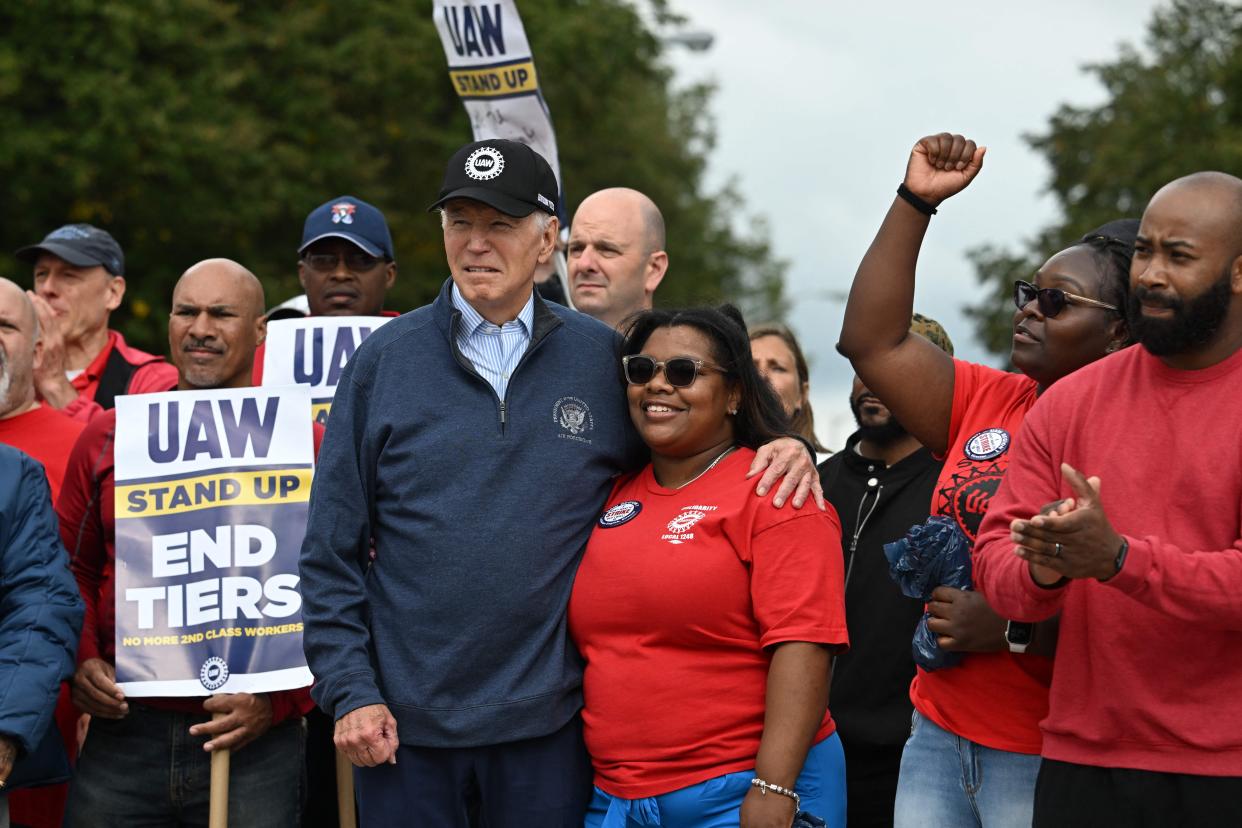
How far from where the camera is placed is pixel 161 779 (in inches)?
212

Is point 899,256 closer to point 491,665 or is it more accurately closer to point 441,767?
point 491,665

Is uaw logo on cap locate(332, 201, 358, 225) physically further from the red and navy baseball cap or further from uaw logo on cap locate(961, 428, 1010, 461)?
uaw logo on cap locate(961, 428, 1010, 461)

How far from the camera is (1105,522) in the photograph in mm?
3662

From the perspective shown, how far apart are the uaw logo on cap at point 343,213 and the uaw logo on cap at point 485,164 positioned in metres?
2.13

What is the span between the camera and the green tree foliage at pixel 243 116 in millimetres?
16281

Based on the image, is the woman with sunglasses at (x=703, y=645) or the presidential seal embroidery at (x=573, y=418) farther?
the presidential seal embroidery at (x=573, y=418)

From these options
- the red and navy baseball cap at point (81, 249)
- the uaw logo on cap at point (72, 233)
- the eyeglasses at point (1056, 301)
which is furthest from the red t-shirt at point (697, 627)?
the uaw logo on cap at point (72, 233)

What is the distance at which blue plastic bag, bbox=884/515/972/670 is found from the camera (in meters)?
4.49

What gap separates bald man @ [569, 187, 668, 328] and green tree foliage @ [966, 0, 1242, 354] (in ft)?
63.6

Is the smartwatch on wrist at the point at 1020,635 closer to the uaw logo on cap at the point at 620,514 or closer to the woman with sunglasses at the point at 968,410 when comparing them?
the woman with sunglasses at the point at 968,410

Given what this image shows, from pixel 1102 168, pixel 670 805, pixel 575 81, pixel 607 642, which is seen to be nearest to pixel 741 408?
pixel 607 642

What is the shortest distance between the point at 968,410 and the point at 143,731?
9.49 ft

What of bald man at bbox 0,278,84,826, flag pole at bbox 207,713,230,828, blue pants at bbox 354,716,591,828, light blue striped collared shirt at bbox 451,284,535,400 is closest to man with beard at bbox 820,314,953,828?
blue pants at bbox 354,716,591,828

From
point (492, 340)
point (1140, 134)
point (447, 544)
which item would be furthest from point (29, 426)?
point (1140, 134)
